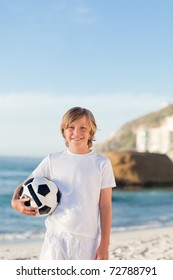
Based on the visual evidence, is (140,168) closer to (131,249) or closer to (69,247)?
(131,249)

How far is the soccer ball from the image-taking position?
2236mm

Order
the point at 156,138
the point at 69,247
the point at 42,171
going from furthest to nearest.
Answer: the point at 156,138 < the point at 42,171 < the point at 69,247

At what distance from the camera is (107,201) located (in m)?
2.25

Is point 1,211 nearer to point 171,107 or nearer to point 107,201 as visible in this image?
point 107,201

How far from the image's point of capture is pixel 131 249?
17.6 ft

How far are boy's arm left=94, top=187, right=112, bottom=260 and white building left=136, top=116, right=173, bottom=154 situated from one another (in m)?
49.0

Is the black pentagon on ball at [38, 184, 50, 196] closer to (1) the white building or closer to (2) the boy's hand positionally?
(2) the boy's hand

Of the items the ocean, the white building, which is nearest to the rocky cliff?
the white building

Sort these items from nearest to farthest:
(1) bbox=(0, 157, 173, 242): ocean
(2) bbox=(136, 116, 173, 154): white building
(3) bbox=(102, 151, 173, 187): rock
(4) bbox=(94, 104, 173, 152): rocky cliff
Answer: (1) bbox=(0, 157, 173, 242): ocean < (3) bbox=(102, 151, 173, 187): rock < (2) bbox=(136, 116, 173, 154): white building < (4) bbox=(94, 104, 173, 152): rocky cliff

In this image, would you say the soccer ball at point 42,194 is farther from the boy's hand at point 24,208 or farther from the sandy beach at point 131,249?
the sandy beach at point 131,249

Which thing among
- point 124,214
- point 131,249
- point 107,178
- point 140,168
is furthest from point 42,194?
point 140,168

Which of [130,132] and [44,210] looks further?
[130,132]

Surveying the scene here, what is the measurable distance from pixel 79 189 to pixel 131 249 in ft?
10.8
